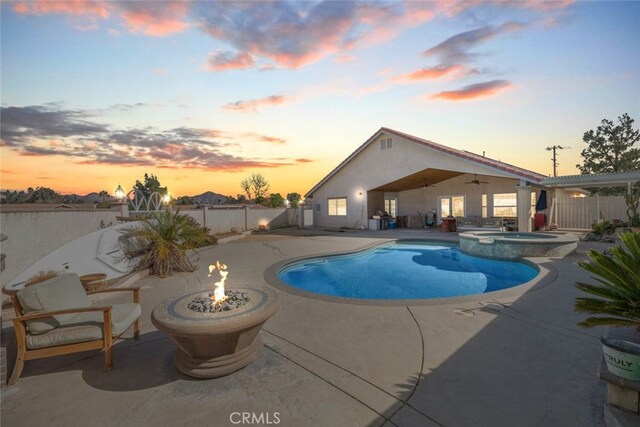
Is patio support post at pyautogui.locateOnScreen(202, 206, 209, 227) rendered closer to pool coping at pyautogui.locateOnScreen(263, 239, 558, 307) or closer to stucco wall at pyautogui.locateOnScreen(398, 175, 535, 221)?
pool coping at pyautogui.locateOnScreen(263, 239, 558, 307)

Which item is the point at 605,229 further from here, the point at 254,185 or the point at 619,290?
the point at 254,185

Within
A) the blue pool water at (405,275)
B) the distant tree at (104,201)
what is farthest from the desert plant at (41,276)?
the distant tree at (104,201)

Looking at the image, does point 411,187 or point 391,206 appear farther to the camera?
point 391,206

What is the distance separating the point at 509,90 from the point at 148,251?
16.1m

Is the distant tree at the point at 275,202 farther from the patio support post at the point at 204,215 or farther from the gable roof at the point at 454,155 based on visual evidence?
the patio support post at the point at 204,215

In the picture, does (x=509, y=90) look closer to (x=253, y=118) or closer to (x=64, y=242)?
(x=253, y=118)

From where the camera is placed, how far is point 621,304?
2582mm

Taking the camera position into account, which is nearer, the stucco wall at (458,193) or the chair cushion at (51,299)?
the chair cushion at (51,299)

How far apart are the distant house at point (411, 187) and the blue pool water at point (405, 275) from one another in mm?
6747

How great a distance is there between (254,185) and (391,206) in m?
41.9

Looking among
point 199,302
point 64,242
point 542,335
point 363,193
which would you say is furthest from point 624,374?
point 363,193

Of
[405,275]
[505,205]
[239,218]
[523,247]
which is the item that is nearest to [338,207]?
[239,218]

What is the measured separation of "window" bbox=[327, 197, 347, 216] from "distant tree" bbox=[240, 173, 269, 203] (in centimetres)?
3855

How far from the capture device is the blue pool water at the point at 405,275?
8266 mm
